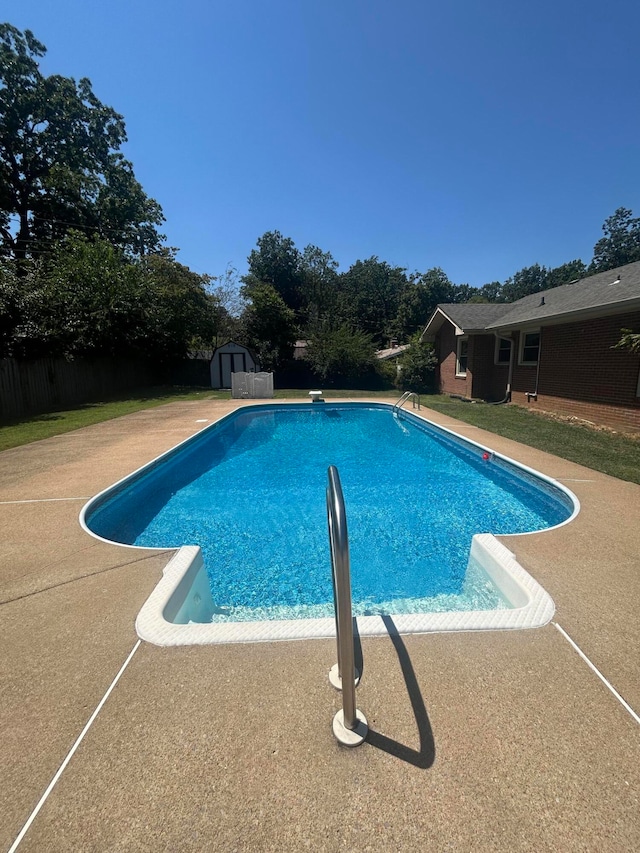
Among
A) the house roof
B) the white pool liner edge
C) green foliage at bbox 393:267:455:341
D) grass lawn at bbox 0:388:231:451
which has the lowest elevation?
the white pool liner edge

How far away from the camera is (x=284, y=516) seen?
5414mm

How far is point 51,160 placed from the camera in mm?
23641

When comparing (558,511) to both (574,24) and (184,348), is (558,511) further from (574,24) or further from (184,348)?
(184,348)

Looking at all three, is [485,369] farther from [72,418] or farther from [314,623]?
[72,418]

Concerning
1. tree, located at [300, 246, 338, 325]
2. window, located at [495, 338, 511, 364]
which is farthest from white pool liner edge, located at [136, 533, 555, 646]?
tree, located at [300, 246, 338, 325]

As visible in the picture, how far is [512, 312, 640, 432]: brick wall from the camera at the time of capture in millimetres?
8297

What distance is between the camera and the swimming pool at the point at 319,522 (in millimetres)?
3574

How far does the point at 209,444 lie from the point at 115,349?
38.6 feet

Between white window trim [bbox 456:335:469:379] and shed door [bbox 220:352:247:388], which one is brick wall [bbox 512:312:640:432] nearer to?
white window trim [bbox 456:335:469:379]

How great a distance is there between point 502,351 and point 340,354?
905 centimetres

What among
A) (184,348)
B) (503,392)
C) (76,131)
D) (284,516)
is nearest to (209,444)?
(284,516)

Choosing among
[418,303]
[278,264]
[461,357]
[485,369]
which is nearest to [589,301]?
[485,369]

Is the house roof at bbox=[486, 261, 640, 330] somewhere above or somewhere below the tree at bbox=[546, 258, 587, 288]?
below

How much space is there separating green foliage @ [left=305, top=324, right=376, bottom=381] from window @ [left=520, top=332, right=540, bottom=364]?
9.60 metres
